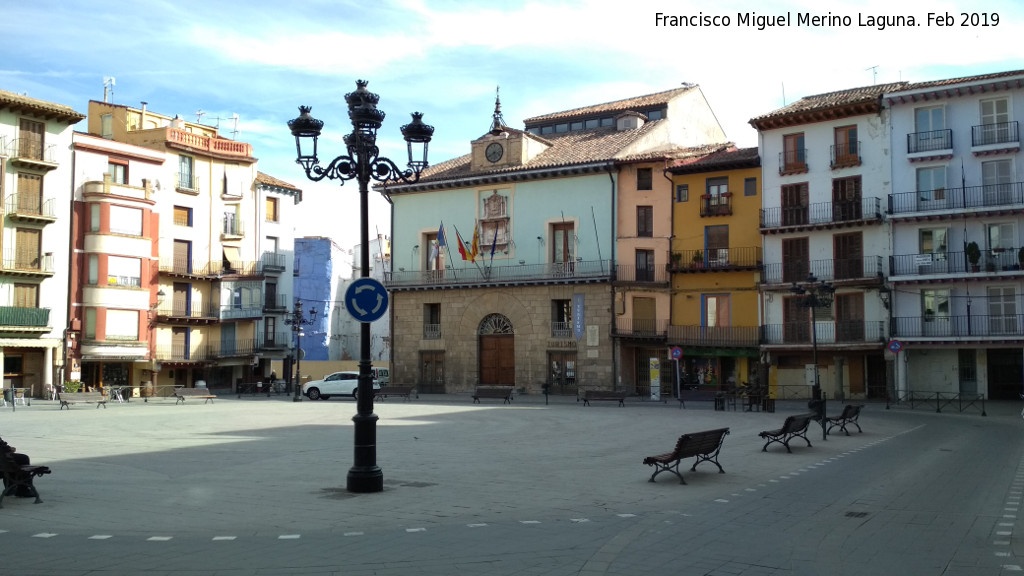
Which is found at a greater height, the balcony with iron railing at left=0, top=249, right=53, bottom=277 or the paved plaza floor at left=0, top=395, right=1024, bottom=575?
the balcony with iron railing at left=0, top=249, right=53, bottom=277

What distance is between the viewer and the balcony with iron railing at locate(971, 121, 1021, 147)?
4006 centimetres

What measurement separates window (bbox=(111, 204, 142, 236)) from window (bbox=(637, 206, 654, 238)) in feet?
90.9

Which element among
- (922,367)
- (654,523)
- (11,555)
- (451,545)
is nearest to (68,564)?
(11,555)

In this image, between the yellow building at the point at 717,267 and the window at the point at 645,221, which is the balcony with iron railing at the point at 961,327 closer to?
the yellow building at the point at 717,267

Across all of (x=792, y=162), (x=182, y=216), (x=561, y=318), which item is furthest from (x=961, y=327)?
(x=182, y=216)

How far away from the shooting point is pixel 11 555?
28.9 feet

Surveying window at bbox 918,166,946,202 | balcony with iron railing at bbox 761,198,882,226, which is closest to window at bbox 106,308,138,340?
balcony with iron railing at bbox 761,198,882,226

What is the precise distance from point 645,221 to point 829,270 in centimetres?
985

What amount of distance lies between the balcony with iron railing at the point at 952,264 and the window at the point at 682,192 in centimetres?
1075

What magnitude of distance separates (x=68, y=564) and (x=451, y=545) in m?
3.57

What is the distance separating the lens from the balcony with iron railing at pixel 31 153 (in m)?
46.1

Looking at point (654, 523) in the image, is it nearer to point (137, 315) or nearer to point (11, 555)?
point (11, 555)

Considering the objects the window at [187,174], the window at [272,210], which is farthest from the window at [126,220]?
the window at [272,210]

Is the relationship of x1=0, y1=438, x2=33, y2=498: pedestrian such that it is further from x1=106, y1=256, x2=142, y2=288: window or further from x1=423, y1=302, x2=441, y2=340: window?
x1=423, y1=302, x2=441, y2=340: window
